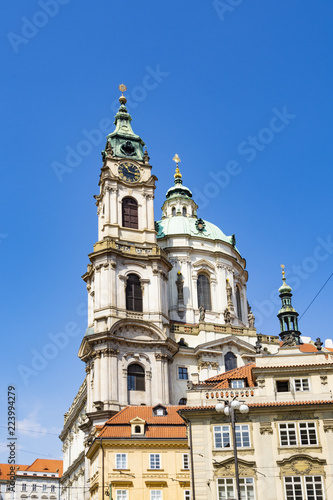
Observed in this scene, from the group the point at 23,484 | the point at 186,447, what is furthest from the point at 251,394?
the point at 23,484

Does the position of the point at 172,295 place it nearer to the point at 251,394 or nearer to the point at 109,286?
the point at 109,286

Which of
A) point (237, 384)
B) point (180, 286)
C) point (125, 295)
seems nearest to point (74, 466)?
point (180, 286)

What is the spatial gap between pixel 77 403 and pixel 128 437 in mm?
32551

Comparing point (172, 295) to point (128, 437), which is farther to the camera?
point (172, 295)

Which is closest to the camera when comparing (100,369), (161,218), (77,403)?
(100,369)

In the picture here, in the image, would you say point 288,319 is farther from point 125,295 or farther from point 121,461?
point 121,461

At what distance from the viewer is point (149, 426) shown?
43344 millimetres

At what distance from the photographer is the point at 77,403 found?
241 feet

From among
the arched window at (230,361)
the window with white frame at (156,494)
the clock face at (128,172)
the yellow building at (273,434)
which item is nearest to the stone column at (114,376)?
the arched window at (230,361)

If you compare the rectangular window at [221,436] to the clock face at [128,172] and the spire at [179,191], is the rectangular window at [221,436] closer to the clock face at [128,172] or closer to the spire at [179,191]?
the clock face at [128,172]

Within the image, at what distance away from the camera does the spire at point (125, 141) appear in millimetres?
71062

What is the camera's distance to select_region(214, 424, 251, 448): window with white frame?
36.7 m

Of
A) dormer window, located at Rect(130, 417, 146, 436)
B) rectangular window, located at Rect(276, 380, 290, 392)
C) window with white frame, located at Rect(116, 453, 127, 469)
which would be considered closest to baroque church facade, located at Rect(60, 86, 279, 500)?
dormer window, located at Rect(130, 417, 146, 436)

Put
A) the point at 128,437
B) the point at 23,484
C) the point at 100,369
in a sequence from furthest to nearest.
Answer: the point at 23,484 → the point at 100,369 → the point at 128,437
